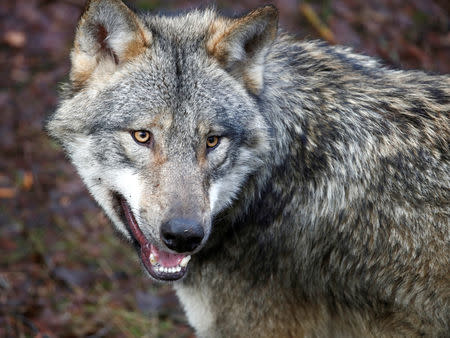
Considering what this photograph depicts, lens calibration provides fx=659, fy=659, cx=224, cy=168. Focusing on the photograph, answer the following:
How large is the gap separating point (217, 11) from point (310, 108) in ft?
3.23

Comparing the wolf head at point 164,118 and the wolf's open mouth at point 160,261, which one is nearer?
the wolf head at point 164,118

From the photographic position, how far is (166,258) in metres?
4.11

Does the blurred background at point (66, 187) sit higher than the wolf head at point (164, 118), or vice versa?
the wolf head at point (164, 118)

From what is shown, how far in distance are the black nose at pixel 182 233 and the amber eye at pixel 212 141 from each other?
540 mm

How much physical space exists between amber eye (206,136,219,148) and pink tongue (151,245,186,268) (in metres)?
0.71

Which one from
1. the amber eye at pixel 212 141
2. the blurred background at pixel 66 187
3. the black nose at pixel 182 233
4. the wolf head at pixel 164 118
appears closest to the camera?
the black nose at pixel 182 233

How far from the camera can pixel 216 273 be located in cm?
435

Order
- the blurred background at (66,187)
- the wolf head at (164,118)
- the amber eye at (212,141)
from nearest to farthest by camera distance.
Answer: the wolf head at (164,118) → the amber eye at (212,141) → the blurred background at (66,187)

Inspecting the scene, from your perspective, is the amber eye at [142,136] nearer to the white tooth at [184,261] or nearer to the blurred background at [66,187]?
the white tooth at [184,261]

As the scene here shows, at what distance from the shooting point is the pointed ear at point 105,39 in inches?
154

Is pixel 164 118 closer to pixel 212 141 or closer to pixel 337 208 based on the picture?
pixel 212 141

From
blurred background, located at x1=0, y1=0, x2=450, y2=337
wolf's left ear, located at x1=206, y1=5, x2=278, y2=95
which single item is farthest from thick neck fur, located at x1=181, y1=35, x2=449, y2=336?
blurred background, located at x1=0, y1=0, x2=450, y2=337

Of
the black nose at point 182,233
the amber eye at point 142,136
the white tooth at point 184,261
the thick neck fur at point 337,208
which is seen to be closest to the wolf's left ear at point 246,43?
the thick neck fur at point 337,208

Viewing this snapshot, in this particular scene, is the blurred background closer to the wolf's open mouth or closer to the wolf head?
the wolf head
